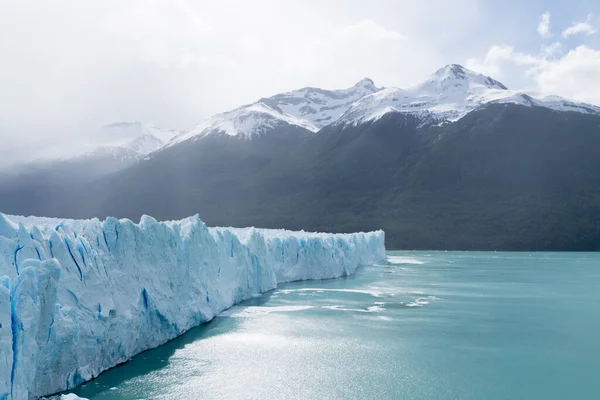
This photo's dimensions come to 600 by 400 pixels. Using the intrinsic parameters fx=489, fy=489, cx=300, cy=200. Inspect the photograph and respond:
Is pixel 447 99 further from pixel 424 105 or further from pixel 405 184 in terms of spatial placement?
pixel 405 184

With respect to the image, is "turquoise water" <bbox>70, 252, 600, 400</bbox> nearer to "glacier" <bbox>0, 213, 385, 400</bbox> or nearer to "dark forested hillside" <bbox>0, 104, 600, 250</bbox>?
"glacier" <bbox>0, 213, 385, 400</bbox>

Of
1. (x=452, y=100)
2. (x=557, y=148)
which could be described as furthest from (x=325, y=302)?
(x=452, y=100)

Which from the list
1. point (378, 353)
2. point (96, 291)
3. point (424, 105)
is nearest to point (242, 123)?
point (424, 105)

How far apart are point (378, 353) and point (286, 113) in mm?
160785

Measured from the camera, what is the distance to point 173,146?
5197 inches

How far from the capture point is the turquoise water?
33.9ft

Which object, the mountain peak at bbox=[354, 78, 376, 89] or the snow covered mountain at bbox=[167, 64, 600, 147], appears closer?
the snow covered mountain at bbox=[167, 64, 600, 147]

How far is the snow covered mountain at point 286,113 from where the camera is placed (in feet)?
440

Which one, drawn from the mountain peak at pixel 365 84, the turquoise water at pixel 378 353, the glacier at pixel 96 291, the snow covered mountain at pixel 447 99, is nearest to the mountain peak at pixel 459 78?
the snow covered mountain at pixel 447 99

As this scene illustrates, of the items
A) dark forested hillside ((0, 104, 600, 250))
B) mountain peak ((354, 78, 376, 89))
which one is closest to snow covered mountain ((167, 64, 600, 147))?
dark forested hillside ((0, 104, 600, 250))

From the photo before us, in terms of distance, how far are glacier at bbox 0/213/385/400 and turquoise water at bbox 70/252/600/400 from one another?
2.13ft

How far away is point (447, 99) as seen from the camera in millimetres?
120875

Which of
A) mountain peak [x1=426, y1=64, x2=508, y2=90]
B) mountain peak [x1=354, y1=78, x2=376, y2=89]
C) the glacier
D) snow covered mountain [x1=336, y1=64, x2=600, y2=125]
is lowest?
the glacier

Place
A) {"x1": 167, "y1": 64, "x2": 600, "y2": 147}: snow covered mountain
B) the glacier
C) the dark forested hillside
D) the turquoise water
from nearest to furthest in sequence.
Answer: the glacier < the turquoise water < the dark forested hillside < {"x1": 167, "y1": 64, "x2": 600, "y2": 147}: snow covered mountain
